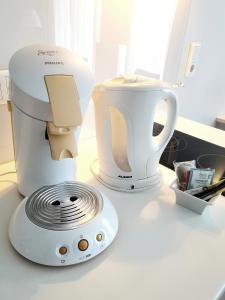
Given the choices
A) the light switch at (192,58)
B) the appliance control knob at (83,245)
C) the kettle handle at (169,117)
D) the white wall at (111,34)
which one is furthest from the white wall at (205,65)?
the appliance control knob at (83,245)

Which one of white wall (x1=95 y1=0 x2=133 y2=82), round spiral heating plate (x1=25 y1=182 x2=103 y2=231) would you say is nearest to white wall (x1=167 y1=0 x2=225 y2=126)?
white wall (x1=95 y1=0 x2=133 y2=82)

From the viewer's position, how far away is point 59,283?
0.44 m

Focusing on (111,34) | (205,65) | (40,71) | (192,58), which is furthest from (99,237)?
(205,65)

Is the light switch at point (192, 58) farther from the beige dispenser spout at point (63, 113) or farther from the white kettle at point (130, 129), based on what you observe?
the beige dispenser spout at point (63, 113)

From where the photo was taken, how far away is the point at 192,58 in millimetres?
1269

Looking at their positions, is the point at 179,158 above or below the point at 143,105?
below

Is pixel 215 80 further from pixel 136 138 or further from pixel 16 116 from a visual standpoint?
pixel 16 116

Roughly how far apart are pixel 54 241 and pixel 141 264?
17cm

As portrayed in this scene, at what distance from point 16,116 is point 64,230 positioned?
257 millimetres

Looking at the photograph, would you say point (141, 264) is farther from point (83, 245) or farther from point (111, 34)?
point (111, 34)

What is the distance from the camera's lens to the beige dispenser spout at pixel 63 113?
0.43 m

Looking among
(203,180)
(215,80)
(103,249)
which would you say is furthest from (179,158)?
(215,80)

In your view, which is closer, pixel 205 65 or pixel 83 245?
pixel 83 245

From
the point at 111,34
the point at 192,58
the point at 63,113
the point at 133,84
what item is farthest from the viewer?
the point at 192,58
